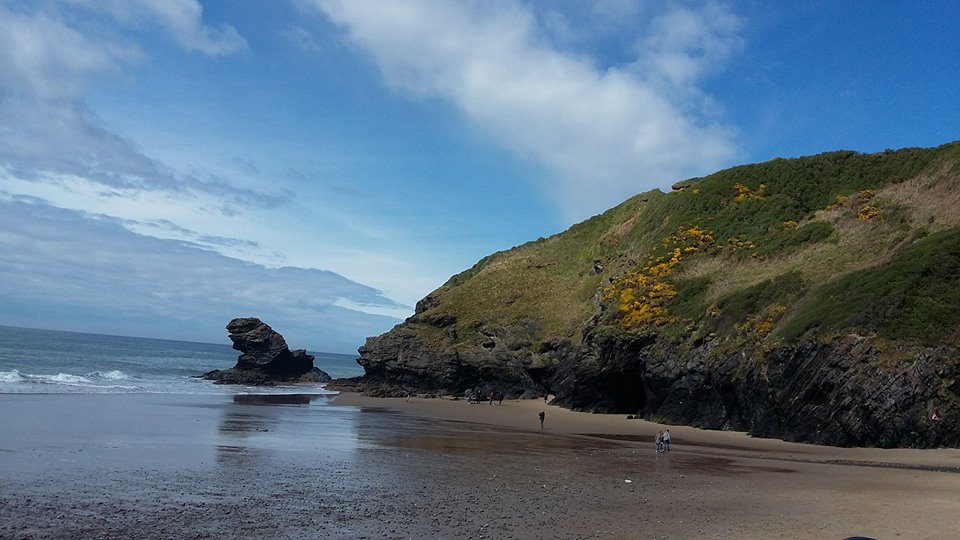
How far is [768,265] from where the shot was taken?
184 feet

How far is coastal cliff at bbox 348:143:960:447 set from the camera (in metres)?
33.3

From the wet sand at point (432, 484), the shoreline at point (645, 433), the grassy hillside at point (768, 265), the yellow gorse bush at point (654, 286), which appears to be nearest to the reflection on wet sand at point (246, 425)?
the wet sand at point (432, 484)

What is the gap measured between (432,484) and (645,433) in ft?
77.3

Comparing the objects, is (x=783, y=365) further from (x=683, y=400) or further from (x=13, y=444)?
(x=13, y=444)

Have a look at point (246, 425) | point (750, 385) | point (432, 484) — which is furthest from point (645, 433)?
point (432, 484)

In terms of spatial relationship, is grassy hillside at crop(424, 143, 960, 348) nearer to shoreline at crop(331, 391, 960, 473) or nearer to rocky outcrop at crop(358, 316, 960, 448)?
rocky outcrop at crop(358, 316, 960, 448)

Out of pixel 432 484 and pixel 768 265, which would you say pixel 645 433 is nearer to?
pixel 768 265

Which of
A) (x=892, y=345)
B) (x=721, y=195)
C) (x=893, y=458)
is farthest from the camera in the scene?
(x=721, y=195)

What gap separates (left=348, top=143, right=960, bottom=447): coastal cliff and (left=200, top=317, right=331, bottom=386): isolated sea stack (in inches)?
835

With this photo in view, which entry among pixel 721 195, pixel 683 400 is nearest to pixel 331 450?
pixel 683 400

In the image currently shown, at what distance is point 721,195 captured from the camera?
76.3 metres

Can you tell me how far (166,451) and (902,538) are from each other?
2393cm

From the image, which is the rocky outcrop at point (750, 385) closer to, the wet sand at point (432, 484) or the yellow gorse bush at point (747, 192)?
the wet sand at point (432, 484)

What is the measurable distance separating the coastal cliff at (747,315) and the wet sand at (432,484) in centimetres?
323
